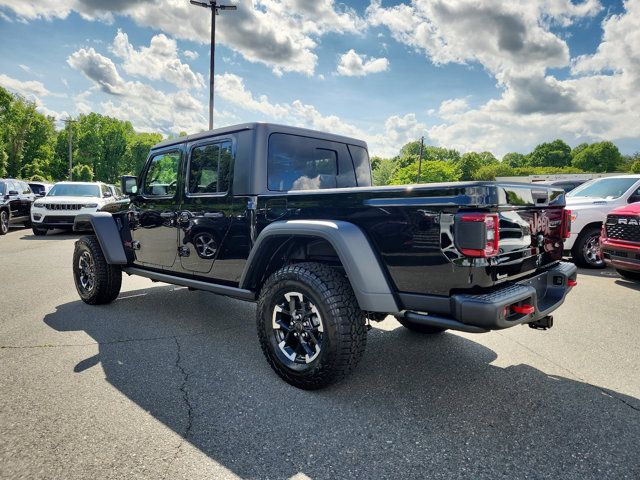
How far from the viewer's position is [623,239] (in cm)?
629

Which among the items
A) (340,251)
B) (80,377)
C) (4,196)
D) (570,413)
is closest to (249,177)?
(340,251)

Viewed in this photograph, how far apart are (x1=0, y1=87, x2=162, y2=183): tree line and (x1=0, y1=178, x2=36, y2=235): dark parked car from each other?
37155 millimetres

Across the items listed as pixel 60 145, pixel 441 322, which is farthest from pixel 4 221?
pixel 60 145

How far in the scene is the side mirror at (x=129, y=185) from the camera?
4.65m

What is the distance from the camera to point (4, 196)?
13.2 metres

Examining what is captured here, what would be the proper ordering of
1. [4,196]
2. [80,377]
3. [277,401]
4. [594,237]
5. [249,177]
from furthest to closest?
[4,196], [594,237], [249,177], [80,377], [277,401]

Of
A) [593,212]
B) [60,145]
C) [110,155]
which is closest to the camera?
[593,212]

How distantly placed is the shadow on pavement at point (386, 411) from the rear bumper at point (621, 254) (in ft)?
12.2

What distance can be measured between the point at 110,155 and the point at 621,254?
86212mm

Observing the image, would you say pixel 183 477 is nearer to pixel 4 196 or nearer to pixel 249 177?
pixel 249 177

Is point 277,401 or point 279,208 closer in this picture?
point 277,401

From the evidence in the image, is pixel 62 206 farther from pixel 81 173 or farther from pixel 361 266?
pixel 81 173

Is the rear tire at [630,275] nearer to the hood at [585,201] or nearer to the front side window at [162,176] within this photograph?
the hood at [585,201]

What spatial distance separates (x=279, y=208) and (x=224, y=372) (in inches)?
52.3
